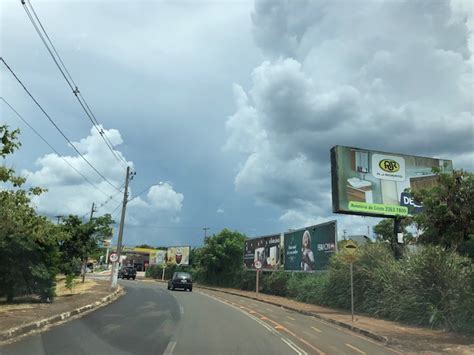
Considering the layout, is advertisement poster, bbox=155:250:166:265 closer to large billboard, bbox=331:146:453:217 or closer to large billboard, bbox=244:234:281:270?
large billboard, bbox=244:234:281:270

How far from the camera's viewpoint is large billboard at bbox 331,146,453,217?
2772 cm

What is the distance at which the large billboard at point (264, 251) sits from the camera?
136 ft

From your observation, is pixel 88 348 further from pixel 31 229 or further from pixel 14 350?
pixel 31 229

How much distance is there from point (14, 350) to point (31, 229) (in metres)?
10.4

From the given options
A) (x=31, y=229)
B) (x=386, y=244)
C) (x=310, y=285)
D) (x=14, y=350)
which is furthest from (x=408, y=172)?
(x=14, y=350)

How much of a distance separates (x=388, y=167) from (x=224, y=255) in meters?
26.1

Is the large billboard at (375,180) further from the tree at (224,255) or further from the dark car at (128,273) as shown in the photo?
the dark car at (128,273)

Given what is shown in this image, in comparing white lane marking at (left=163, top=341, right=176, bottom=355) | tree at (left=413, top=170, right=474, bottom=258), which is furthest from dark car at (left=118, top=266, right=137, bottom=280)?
white lane marking at (left=163, top=341, right=176, bottom=355)

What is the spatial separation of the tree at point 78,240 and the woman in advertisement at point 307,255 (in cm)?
1397

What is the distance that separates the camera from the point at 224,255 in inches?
2032

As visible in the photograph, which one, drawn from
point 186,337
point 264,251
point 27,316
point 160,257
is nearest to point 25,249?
point 27,316

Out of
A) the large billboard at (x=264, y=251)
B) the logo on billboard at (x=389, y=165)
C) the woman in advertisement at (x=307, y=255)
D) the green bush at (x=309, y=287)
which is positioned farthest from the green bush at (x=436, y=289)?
the large billboard at (x=264, y=251)

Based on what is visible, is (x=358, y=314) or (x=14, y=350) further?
(x=358, y=314)

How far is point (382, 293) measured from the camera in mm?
21578
